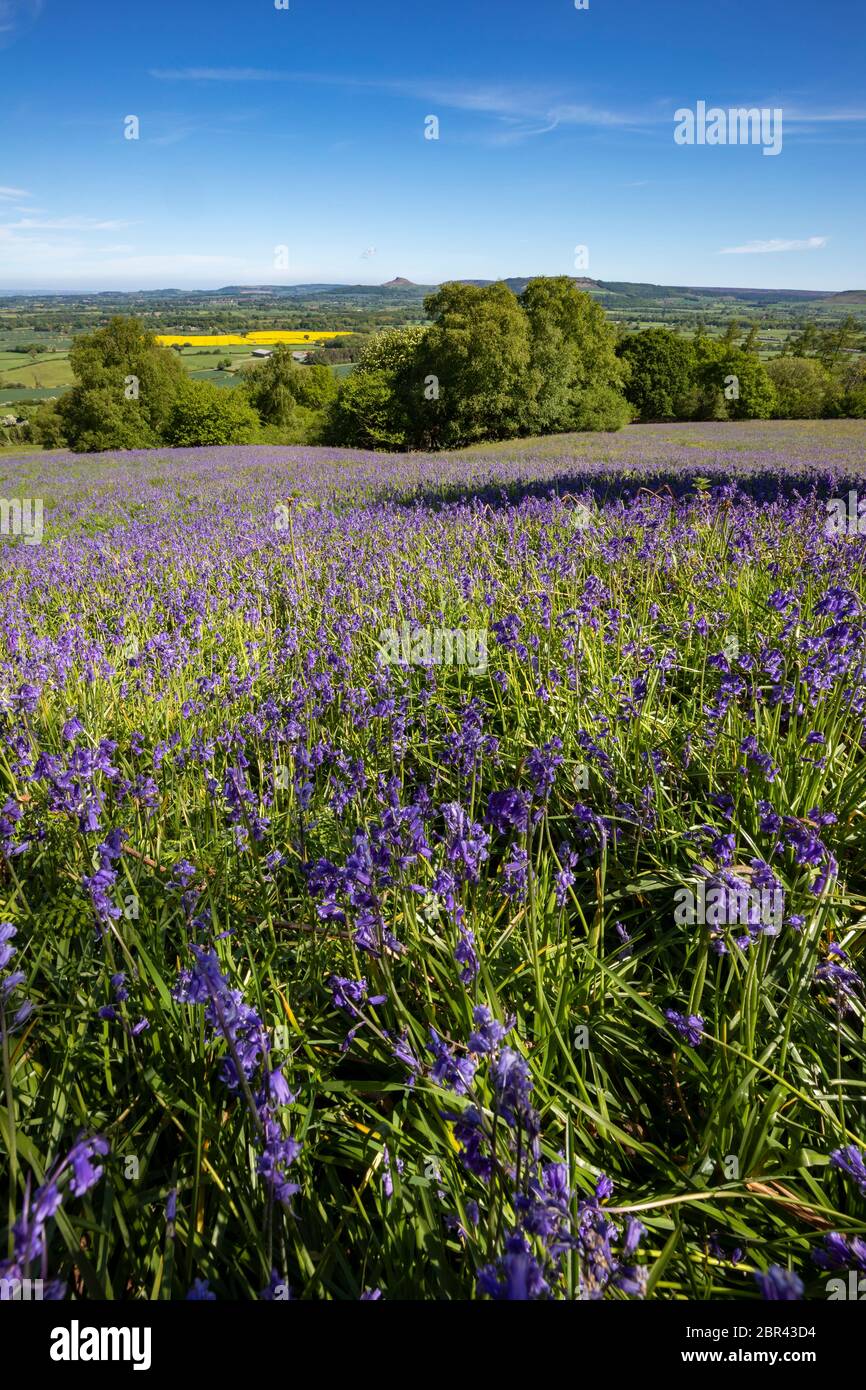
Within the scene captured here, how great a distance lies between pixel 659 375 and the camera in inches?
2320

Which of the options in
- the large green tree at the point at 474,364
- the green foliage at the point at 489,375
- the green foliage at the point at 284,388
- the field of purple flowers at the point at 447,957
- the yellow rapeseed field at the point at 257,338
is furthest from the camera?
the yellow rapeseed field at the point at 257,338

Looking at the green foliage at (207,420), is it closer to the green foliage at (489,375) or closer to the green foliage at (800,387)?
the green foliage at (489,375)

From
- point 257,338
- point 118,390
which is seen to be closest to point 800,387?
point 118,390

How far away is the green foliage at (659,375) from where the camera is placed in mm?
58938

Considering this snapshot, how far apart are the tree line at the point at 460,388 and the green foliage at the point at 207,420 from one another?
85 mm

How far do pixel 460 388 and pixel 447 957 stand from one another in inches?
1524

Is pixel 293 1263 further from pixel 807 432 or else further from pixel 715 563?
pixel 807 432

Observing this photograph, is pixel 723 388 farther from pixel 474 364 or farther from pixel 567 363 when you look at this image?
pixel 474 364

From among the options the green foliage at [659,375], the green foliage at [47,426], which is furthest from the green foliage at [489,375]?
the green foliage at [47,426]

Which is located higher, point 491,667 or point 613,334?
point 613,334

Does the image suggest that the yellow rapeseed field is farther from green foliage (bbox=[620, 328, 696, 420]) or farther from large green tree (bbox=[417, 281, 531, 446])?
large green tree (bbox=[417, 281, 531, 446])

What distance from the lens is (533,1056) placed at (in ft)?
5.59

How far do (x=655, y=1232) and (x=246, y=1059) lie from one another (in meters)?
0.98
